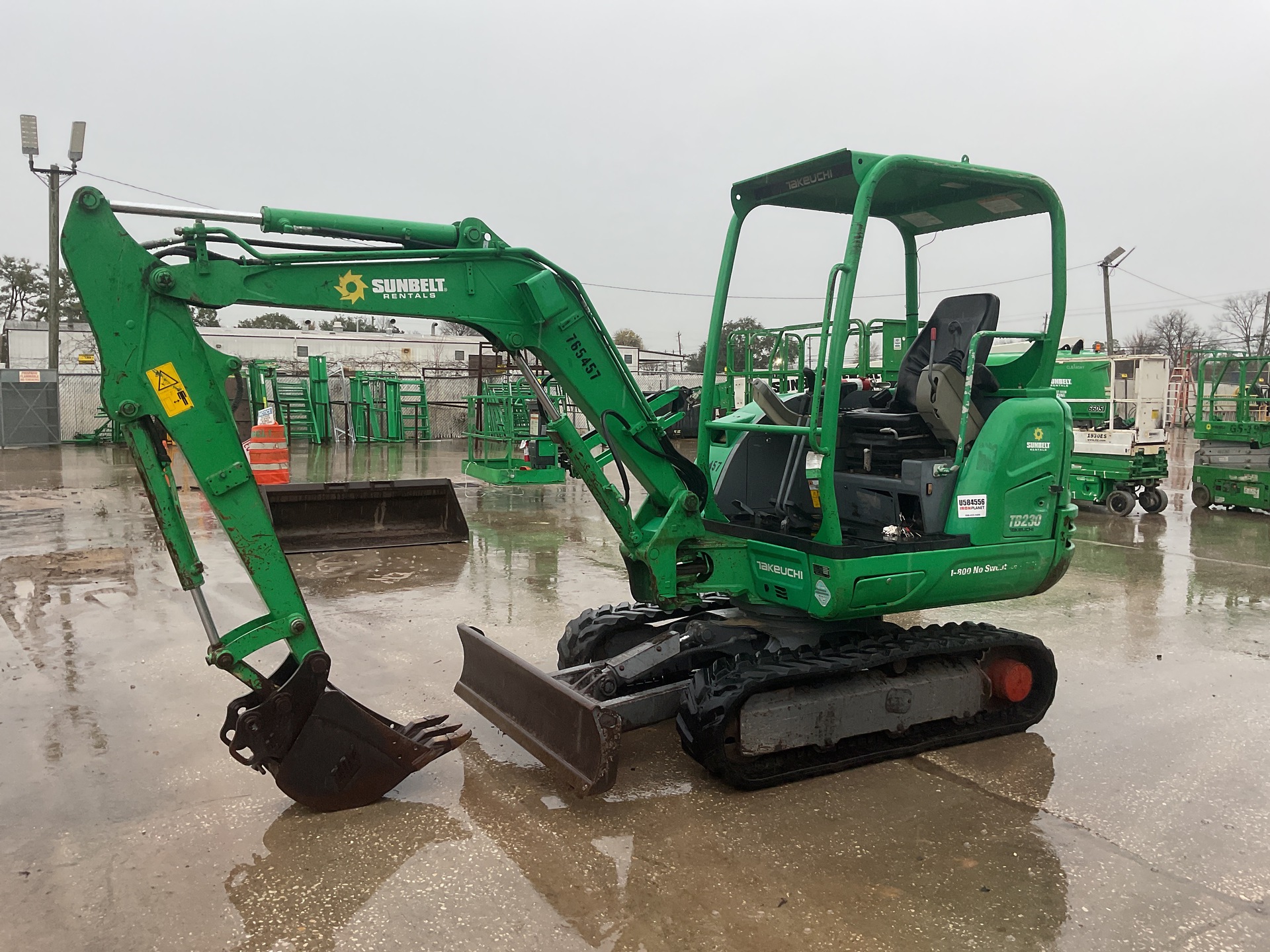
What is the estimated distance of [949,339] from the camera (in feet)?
18.0

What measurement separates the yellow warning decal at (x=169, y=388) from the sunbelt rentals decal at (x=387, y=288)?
2.46 ft

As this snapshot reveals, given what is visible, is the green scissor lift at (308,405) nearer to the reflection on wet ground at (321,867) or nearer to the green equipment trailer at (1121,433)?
the green equipment trailer at (1121,433)

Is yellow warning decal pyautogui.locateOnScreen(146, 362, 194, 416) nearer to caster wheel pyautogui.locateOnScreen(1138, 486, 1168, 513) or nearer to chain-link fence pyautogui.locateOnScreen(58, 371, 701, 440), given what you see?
caster wheel pyautogui.locateOnScreen(1138, 486, 1168, 513)

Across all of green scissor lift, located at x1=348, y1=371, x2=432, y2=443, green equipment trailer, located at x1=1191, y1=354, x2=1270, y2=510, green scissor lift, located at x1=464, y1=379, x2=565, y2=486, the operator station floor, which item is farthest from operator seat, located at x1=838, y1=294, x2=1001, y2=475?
green scissor lift, located at x1=348, y1=371, x2=432, y2=443

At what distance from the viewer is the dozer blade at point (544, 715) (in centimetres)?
399

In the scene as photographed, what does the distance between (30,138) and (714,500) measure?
2858 cm

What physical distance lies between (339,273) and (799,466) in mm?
2749

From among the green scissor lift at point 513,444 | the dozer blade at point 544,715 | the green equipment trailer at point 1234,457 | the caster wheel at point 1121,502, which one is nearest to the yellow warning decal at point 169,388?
the dozer blade at point 544,715

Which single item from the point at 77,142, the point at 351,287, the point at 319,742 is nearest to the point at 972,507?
the point at 351,287

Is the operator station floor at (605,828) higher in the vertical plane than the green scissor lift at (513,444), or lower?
lower

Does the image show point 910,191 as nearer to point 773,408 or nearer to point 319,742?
point 773,408

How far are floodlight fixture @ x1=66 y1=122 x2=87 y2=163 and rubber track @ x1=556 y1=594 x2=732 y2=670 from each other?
26293 millimetres

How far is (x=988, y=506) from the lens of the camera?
494cm

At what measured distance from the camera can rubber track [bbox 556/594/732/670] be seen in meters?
5.48
